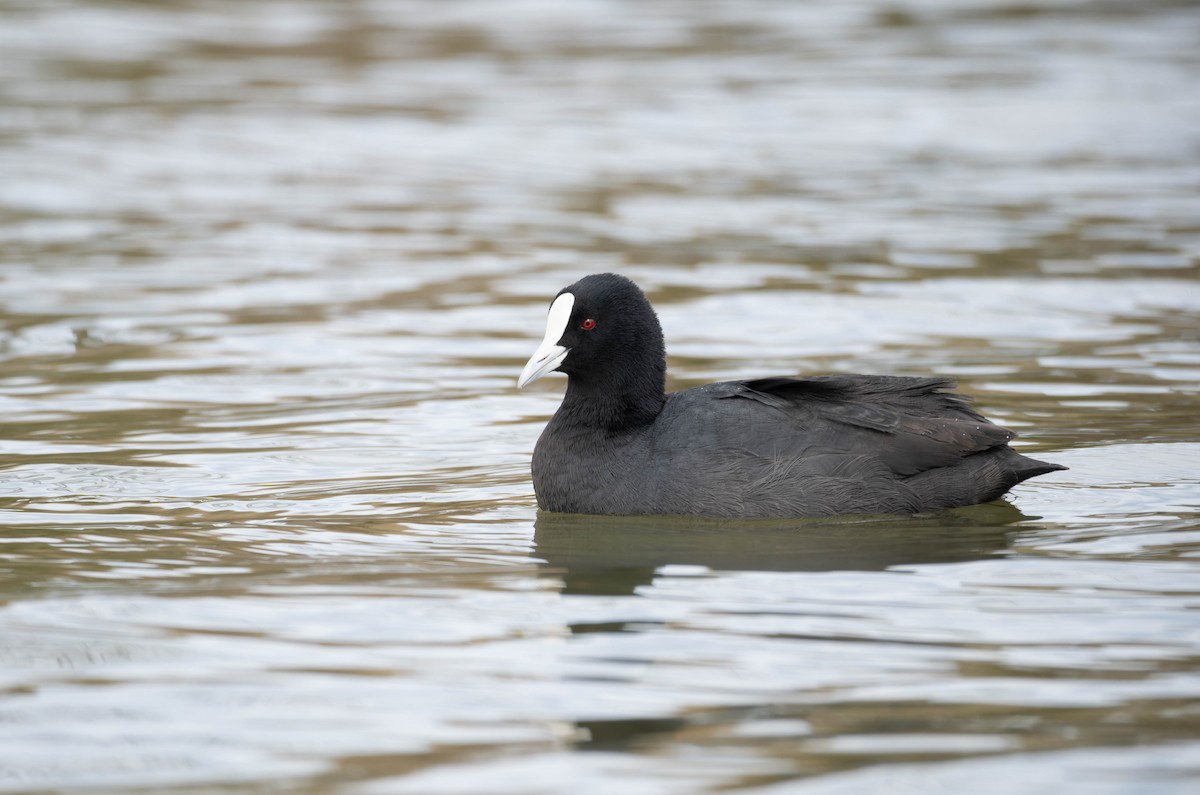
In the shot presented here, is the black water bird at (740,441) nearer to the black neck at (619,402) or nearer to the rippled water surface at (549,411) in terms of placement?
the black neck at (619,402)

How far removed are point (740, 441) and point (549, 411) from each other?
8.12 feet

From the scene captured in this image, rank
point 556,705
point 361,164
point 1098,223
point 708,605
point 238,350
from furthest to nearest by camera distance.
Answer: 1. point 361,164
2. point 1098,223
3. point 238,350
4. point 708,605
5. point 556,705

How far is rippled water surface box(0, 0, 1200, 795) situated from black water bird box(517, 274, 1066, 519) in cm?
15

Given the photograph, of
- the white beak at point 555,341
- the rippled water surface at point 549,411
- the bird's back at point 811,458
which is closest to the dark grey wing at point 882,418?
the bird's back at point 811,458

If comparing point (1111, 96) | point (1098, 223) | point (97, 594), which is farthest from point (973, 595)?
point (1111, 96)

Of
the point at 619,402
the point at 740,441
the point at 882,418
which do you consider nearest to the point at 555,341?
the point at 619,402

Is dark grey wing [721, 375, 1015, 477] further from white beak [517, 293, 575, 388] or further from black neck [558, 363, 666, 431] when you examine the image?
white beak [517, 293, 575, 388]

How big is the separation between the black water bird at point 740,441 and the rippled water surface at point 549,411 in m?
0.15

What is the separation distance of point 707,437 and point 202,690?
2415mm

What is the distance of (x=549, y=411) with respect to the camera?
352 inches

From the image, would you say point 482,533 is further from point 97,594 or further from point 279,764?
A: point 279,764

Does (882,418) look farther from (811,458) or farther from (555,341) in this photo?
(555,341)

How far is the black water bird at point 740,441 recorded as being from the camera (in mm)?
6578

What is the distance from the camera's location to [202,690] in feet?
15.9
